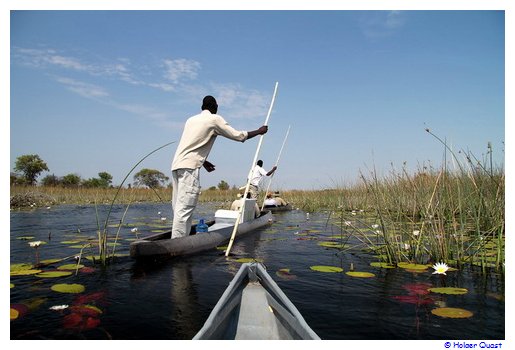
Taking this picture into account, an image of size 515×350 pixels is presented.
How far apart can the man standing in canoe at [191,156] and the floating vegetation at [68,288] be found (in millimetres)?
1727

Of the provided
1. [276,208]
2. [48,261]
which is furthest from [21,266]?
[276,208]

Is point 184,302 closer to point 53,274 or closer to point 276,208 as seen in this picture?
point 53,274

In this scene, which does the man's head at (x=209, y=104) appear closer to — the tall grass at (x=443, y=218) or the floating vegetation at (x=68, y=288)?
the tall grass at (x=443, y=218)

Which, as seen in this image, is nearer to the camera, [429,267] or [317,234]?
[429,267]

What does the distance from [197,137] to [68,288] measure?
2.50 m

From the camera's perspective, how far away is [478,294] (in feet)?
10.2

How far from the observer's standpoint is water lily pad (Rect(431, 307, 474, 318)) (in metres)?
2.62

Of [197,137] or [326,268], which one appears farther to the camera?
[197,137]

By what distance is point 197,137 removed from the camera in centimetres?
485

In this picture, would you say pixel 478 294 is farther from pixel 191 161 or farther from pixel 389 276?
pixel 191 161

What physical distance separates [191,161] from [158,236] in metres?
A: 1.23
